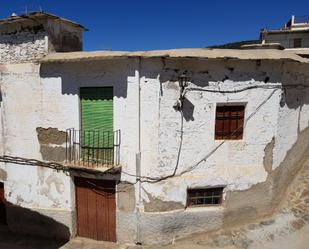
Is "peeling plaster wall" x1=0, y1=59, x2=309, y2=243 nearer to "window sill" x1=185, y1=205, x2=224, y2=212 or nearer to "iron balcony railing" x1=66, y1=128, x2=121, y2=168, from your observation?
"window sill" x1=185, y1=205, x2=224, y2=212

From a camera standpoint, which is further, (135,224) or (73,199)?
(73,199)

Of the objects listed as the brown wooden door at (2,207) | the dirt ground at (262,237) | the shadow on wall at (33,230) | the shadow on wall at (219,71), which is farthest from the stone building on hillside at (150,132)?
the brown wooden door at (2,207)

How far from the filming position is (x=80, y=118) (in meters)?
10.4

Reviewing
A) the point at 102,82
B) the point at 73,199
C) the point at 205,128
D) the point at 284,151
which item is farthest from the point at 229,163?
the point at 73,199

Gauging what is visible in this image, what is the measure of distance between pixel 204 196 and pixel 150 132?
295 centimetres

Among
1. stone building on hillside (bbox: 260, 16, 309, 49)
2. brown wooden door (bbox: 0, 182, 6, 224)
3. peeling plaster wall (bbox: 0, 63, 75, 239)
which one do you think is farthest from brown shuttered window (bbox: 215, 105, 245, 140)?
stone building on hillside (bbox: 260, 16, 309, 49)

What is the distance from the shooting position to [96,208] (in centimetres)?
1094

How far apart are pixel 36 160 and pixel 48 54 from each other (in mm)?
3971

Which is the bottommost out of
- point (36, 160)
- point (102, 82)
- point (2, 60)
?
point (36, 160)

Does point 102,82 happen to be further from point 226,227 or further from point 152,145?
point 226,227

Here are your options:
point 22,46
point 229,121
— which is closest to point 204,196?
point 229,121

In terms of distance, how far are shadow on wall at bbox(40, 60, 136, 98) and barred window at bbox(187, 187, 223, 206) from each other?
4018mm

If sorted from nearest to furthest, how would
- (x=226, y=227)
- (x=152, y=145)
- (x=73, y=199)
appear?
1. (x=152, y=145)
2. (x=226, y=227)
3. (x=73, y=199)

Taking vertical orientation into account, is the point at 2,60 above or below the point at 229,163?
above
